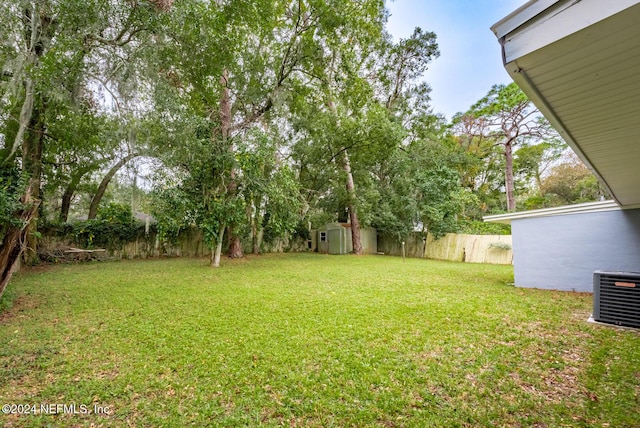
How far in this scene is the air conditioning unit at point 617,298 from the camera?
10.8 ft

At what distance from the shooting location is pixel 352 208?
520 inches

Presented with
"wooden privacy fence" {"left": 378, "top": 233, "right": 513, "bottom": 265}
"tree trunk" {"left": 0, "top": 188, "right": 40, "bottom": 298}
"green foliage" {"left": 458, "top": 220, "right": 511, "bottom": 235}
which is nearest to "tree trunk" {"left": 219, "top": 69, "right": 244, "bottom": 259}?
"tree trunk" {"left": 0, "top": 188, "right": 40, "bottom": 298}

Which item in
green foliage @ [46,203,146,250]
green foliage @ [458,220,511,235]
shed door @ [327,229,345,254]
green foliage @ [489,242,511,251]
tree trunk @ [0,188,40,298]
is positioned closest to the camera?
tree trunk @ [0,188,40,298]

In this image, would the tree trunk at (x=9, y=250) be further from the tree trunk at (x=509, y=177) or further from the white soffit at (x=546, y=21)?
the tree trunk at (x=509, y=177)

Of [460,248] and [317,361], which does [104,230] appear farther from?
[460,248]

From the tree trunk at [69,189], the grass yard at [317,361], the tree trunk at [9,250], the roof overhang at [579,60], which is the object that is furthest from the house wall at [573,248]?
the tree trunk at [69,189]

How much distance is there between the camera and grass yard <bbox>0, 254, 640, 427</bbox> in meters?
1.86

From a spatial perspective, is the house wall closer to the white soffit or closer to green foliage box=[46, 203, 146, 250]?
the white soffit

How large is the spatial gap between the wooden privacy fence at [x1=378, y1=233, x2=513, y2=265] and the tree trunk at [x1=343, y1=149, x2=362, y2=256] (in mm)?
2318

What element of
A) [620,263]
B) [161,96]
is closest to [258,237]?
[161,96]

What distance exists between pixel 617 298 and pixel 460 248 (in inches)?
344

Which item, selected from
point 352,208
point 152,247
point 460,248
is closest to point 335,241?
point 352,208

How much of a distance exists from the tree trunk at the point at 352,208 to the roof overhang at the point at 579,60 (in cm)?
1062

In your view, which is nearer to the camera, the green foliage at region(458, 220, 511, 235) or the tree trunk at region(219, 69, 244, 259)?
the tree trunk at region(219, 69, 244, 259)
